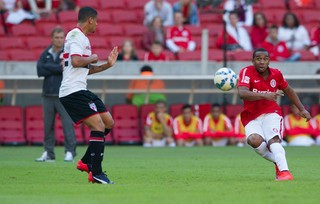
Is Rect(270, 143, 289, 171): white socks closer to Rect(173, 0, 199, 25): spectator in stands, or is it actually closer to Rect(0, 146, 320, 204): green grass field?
Rect(0, 146, 320, 204): green grass field

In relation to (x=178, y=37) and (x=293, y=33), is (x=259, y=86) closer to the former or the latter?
(x=178, y=37)

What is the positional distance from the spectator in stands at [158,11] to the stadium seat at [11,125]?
4.30 m

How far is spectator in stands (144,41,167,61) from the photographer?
75.5 ft

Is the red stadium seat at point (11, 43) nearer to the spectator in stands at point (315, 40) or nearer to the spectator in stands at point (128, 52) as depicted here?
the spectator in stands at point (128, 52)

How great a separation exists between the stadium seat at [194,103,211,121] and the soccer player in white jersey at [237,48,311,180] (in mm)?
10096

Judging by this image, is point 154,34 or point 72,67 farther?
point 154,34

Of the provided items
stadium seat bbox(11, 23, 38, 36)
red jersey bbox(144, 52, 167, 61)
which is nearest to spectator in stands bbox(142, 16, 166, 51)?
red jersey bbox(144, 52, 167, 61)

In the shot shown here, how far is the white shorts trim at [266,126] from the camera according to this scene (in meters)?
12.5

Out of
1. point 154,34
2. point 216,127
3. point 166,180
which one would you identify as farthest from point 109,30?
point 166,180

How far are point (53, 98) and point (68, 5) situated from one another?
857 centimetres

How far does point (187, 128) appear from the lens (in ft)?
72.5

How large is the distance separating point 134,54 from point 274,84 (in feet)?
34.5

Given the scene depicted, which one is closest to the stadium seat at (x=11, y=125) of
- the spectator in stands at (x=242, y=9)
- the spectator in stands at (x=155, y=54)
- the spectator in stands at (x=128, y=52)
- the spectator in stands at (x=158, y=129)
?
the spectator in stands at (x=128, y=52)

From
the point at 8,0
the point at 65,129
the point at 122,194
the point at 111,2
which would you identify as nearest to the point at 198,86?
the point at 111,2
